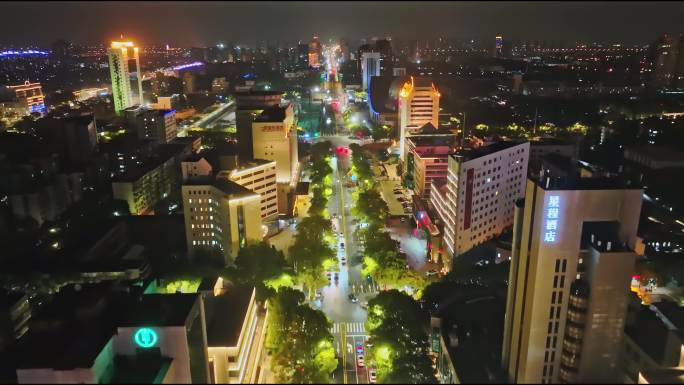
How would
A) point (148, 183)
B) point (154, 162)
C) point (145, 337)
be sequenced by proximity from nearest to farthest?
point (145, 337) → point (148, 183) → point (154, 162)

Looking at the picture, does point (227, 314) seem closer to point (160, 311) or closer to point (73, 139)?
point (160, 311)

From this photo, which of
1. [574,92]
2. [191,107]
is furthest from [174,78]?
[574,92]

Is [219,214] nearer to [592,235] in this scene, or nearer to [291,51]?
[592,235]

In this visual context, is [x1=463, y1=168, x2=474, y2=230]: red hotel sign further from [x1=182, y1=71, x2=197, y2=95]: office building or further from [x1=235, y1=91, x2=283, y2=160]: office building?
[x1=182, y1=71, x2=197, y2=95]: office building

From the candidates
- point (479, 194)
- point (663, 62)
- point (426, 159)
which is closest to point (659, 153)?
point (426, 159)

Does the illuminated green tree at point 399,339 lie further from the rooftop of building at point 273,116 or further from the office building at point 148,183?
the office building at point 148,183
